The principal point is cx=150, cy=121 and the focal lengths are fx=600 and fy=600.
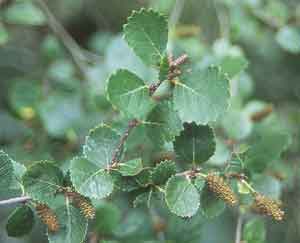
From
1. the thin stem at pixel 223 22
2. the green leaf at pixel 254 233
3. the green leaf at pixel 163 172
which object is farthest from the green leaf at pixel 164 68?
A: the thin stem at pixel 223 22

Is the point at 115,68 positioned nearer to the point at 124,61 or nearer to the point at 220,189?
the point at 124,61

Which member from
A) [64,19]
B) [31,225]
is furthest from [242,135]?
[64,19]

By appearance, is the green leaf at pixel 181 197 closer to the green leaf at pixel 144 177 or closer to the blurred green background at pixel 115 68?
the green leaf at pixel 144 177

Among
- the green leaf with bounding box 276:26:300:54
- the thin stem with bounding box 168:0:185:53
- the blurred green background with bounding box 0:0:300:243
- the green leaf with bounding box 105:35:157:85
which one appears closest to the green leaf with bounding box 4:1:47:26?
the blurred green background with bounding box 0:0:300:243

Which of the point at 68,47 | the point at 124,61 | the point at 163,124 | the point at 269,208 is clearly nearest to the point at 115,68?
the point at 124,61

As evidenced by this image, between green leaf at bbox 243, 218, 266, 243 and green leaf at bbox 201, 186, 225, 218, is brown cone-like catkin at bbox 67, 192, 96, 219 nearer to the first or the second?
green leaf at bbox 201, 186, 225, 218

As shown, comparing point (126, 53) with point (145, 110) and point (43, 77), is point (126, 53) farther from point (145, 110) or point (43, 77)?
point (145, 110)
